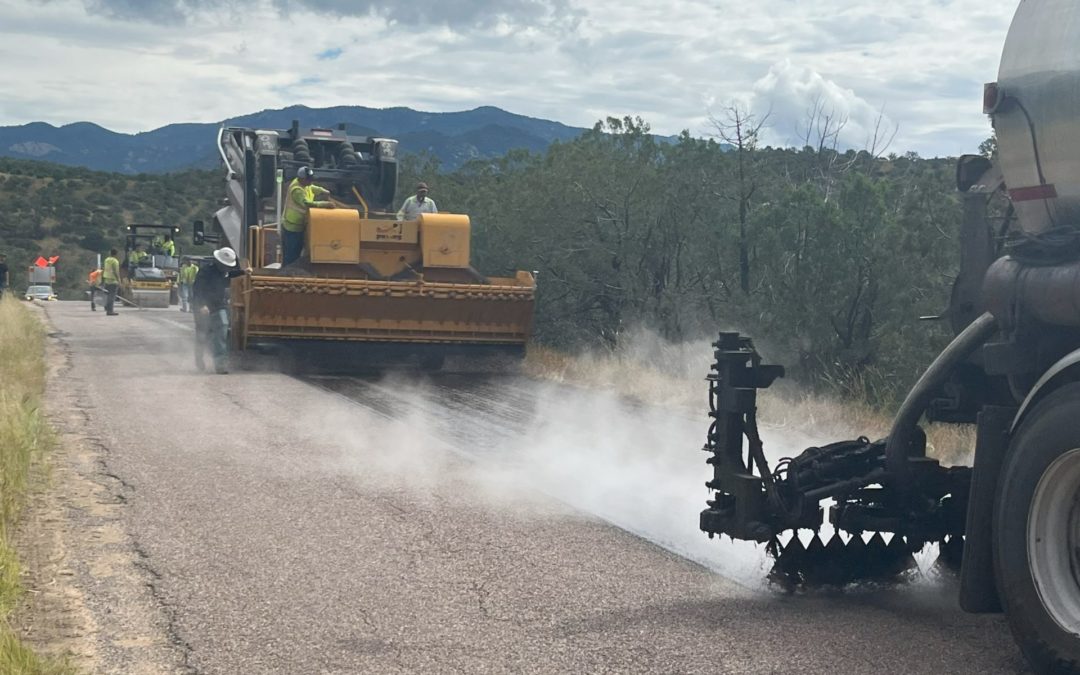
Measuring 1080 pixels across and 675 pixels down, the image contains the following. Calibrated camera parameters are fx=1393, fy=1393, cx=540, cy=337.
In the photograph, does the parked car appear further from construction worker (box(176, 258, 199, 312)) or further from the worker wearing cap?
the worker wearing cap

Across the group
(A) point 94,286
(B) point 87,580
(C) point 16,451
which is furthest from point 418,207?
(A) point 94,286

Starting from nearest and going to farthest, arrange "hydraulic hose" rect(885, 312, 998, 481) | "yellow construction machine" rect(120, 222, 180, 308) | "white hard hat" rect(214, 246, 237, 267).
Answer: "hydraulic hose" rect(885, 312, 998, 481) → "white hard hat" rect(214, 246, 237, 267) → "yellow construction machine" rect(120, 222, 180, 308)

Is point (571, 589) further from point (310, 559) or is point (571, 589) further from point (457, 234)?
point (457, 234)

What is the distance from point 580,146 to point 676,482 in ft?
43.2

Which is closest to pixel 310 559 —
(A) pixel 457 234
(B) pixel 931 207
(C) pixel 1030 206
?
(C) pixel 1030 206

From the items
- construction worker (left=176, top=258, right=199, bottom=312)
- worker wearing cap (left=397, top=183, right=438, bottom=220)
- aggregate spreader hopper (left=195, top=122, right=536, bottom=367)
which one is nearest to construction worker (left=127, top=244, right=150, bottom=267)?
construction worker (left=176, top=258, right=199, bottom=312)

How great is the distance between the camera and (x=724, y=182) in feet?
64.2

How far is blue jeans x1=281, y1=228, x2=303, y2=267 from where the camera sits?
60.4ft

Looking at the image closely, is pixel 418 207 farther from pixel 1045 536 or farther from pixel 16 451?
pixel 1045 536

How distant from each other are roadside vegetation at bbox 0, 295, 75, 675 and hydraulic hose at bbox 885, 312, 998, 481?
338 centimetres

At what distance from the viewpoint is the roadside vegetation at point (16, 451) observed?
4.97m

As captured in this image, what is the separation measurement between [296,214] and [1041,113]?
46.5 feet

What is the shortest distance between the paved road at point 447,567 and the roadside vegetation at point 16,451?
35 cm

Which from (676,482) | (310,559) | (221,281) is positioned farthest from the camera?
(221,281)
